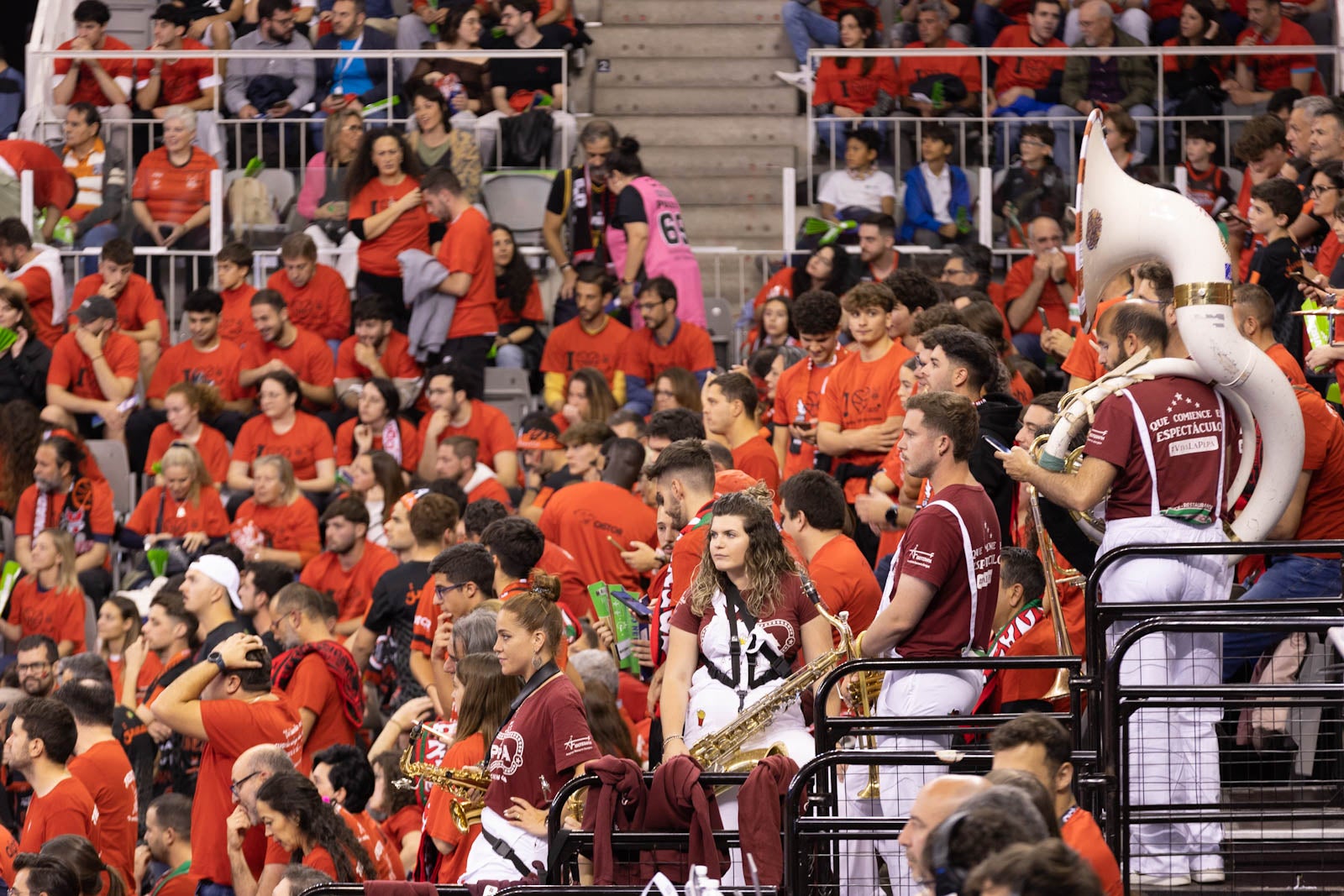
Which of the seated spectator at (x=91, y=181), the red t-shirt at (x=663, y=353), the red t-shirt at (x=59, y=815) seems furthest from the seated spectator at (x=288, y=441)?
the red t-shirt at (x=59, y=815)

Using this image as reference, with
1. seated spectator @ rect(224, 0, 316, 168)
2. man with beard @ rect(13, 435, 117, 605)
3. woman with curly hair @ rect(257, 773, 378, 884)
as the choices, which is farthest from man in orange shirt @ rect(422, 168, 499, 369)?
woman with curly hair @ rect(257, 773, 378, 884)

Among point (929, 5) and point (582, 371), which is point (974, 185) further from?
Answer: point (582, 371)

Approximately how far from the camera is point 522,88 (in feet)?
46.8

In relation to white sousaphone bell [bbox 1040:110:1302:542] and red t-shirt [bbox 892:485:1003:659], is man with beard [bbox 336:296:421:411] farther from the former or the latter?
red t-shirt [bbox 892:485:1003:659]

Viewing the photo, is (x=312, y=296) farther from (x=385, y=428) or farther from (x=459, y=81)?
(x=459, y=81)

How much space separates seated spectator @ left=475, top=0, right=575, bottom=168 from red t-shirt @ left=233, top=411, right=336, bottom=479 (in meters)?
2.94

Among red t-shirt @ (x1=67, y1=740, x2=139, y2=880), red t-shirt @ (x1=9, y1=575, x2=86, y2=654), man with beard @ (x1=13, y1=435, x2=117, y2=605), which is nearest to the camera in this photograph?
red t-shirt @ (x1=67, y1=740, x2=139, y2=880)

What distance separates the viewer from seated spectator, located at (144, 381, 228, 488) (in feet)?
39.6

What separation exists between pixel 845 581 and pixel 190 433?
6373 millimetres

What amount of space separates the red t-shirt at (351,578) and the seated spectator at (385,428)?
4.00 feet

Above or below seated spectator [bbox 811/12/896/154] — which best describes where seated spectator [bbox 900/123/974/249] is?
below

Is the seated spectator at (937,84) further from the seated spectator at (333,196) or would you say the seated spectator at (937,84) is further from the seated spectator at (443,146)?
the seated spectator at (333,196)

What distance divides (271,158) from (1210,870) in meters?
10.1

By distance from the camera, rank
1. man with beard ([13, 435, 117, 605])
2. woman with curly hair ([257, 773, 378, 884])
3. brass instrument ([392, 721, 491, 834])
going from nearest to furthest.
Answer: brass instrument ([392, 721, 491, 834]) → woman with curly hair ([257, 773, 378, 884]) → man with beard ([13, 435, 117, 605])
